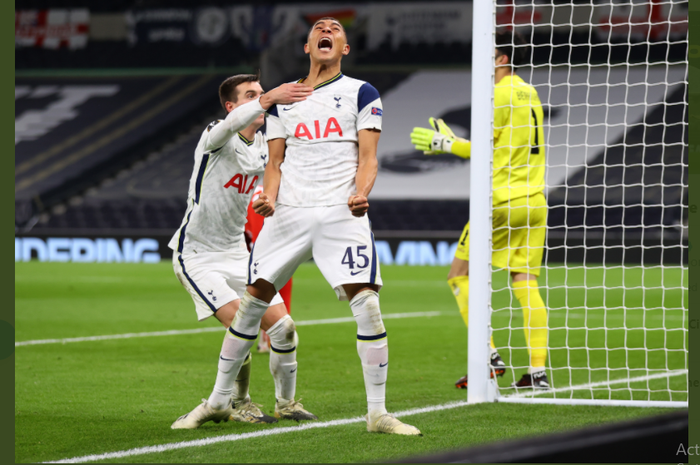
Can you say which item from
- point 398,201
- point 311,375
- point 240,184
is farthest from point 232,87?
point 398,201

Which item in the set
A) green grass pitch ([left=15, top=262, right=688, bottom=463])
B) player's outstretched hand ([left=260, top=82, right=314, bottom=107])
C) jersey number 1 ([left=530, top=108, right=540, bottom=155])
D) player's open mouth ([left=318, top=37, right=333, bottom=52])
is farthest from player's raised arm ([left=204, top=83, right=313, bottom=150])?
jersey number 1 ([left=530, top=108, right=540, bottom=155])

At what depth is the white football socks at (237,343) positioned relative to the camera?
3.90m

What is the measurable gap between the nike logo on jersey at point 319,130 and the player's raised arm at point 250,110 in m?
0.15

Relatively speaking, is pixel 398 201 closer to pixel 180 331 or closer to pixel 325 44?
pixel 180 331

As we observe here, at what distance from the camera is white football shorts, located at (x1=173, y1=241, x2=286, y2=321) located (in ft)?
14.1

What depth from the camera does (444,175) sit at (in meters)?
23.2

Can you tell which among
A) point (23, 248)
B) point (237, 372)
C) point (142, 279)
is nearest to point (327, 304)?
point (142, 279)

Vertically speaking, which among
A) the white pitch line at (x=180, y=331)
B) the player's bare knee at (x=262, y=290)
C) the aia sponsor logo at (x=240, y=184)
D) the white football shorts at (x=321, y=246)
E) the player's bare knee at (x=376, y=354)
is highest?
the aia sponsor logo at (x=240, y=184)

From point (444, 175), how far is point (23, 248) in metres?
10.7

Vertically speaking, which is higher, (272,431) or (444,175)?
(444,175)

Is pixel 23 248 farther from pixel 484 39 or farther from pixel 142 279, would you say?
pixel 484 39

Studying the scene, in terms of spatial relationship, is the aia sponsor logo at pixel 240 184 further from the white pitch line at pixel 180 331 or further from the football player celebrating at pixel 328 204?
the white pitch line at pixel 180 331

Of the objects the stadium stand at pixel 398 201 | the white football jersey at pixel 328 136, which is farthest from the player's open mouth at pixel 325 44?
the stadium stand at pixel 398 201

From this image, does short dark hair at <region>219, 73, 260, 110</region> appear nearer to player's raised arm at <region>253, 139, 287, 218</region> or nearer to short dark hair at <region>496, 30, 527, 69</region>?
player's raised arm at <region>253, 139, 287, 218</region>
